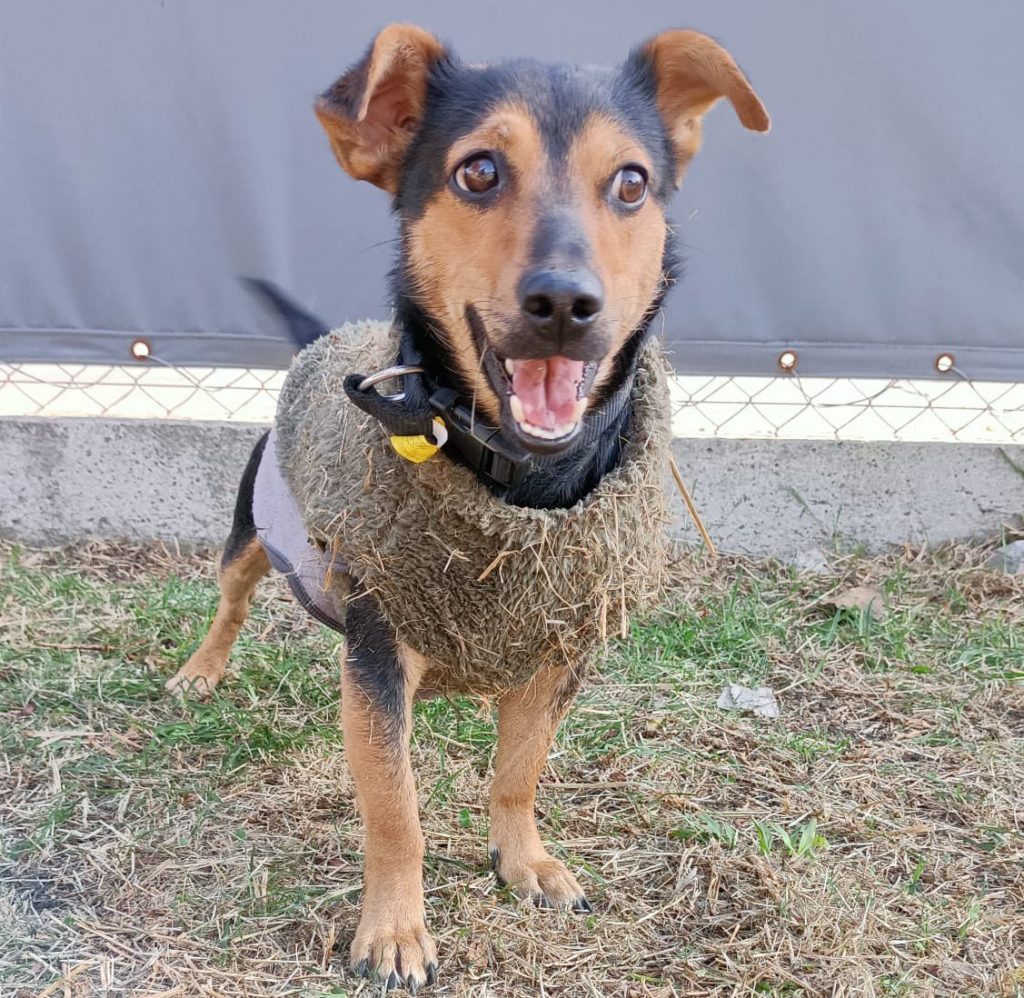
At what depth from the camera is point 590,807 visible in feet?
9.62

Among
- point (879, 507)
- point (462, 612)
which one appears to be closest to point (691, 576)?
point (879, 507)

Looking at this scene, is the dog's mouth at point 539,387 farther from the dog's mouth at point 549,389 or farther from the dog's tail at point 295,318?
the dog's tail at point 295,318

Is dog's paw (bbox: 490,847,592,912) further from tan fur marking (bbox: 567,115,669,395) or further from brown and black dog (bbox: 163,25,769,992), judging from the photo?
tan fur marking (bbox: 567,115,669,395)

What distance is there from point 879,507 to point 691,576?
942mm

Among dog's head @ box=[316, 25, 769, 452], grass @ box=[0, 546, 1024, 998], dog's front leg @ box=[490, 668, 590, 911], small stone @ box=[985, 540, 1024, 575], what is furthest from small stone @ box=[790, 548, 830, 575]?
dog's head @ box=[316, 25, 769, 452]

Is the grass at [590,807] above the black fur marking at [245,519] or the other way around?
the other way around

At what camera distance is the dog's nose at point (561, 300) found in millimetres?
1827

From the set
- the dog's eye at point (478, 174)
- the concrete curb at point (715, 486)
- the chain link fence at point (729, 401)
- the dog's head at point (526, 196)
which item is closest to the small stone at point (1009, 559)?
the concrete curb at point (715, 486)

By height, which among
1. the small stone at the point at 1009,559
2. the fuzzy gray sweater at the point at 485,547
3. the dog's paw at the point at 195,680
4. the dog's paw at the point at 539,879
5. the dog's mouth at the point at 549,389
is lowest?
the small stone at the point at 1009,559

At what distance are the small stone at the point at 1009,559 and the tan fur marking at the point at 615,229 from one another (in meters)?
2.88

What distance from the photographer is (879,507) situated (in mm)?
4527

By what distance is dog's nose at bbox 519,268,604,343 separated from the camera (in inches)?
71.9

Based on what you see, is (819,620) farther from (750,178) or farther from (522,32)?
(522,32)

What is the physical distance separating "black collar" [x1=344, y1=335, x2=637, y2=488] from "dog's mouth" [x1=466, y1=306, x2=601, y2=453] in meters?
0.06
